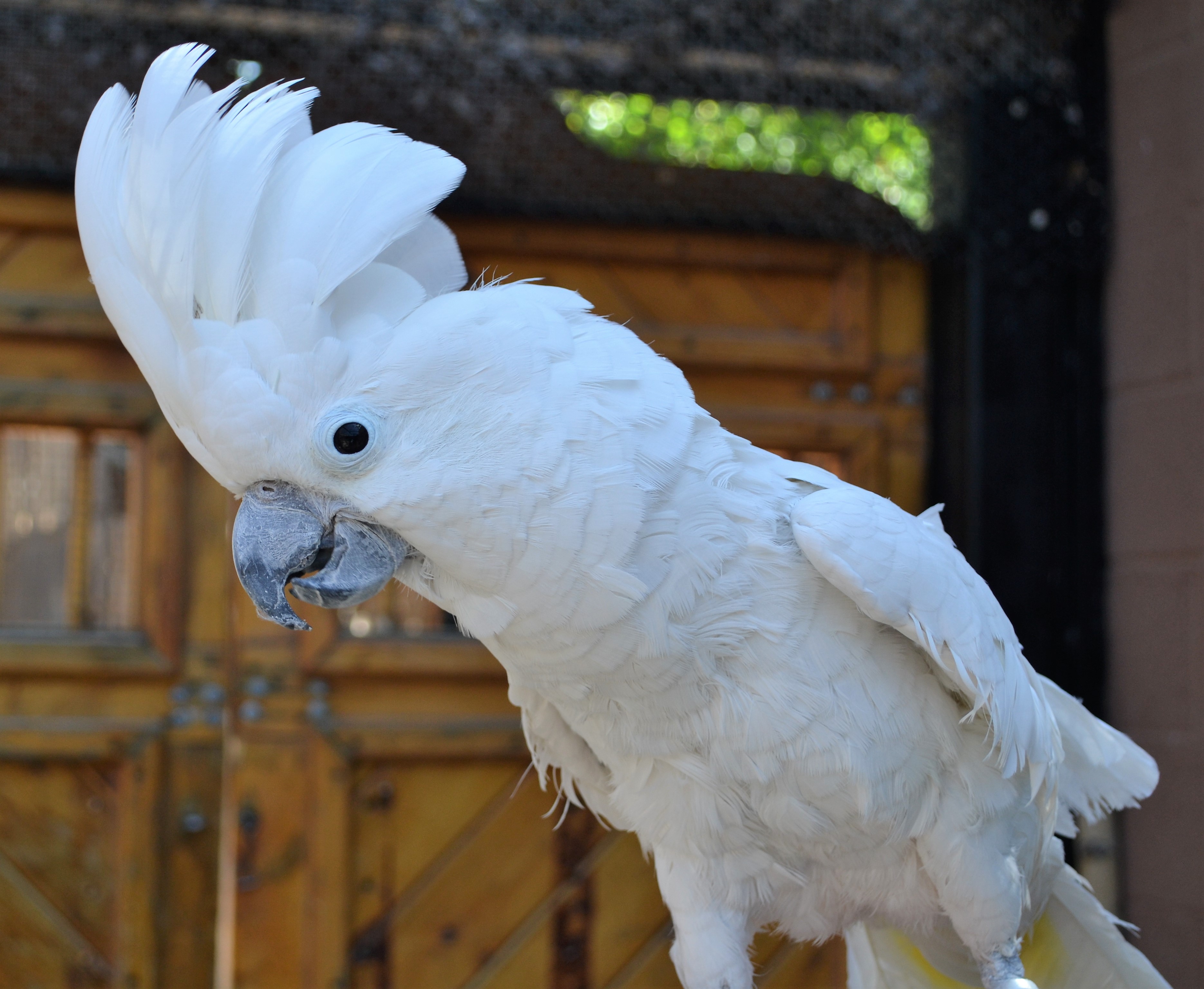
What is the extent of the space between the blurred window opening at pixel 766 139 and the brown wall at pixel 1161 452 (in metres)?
0.47

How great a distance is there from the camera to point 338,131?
3.73ft

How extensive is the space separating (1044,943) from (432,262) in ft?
4.51

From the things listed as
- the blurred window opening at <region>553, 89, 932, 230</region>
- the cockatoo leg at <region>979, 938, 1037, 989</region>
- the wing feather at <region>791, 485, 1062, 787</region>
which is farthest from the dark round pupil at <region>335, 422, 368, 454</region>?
the blurred window opening at <region>553, 89, 932, 230</region>

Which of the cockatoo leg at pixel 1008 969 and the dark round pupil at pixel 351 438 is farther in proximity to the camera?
the cockatoo leg at pixel 1008 969

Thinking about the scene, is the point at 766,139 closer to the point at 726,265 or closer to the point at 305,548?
the point at 726,265

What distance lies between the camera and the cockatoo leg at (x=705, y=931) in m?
1.36

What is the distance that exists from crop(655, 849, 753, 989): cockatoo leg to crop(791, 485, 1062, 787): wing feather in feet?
1.33

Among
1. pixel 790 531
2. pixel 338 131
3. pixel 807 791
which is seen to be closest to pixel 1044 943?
pixel 807 791

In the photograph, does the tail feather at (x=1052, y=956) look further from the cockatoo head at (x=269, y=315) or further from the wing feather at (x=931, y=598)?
the cockatoo head at (x=269, y=315)

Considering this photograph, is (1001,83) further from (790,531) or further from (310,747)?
(310,747)

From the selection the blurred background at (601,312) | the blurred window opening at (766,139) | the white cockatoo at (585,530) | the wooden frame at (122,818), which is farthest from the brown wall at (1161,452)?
the wooden frame at (122,818)

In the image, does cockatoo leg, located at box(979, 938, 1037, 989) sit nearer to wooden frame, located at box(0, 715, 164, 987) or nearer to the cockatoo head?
the cockatoo head

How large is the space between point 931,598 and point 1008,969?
55 cm

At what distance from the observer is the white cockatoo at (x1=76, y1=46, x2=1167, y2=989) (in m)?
1.06
